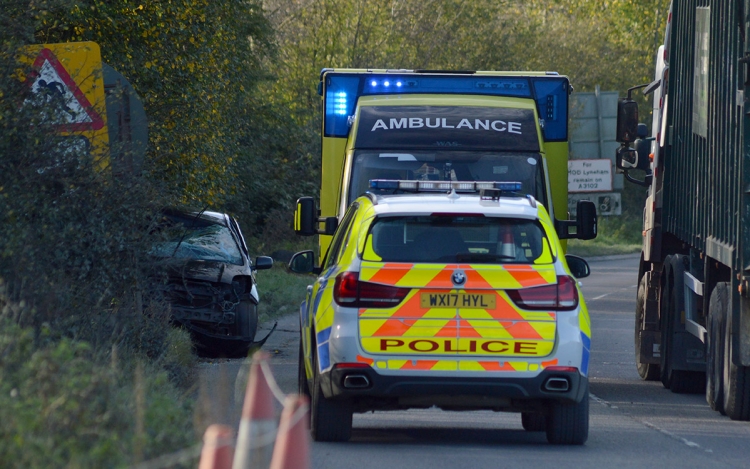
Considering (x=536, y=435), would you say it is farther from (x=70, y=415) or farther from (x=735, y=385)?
(x=70, y=415)

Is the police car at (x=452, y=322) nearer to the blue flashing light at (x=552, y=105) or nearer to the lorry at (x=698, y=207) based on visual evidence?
the lorry at (x=698, y=207)

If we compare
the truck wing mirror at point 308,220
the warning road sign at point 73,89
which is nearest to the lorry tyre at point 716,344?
the truck wing mirror at point 308,220

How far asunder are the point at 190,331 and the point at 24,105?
4260 millimetres

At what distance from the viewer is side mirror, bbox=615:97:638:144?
13.5 meters

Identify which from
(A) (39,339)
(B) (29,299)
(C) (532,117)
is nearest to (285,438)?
(A) (39,339)

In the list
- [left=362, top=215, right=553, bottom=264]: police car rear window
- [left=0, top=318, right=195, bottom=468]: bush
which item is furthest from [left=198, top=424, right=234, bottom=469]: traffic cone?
[left=362, top=215, right=553, bottom=264]: police car rear window

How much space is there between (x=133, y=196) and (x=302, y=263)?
1.41 metres

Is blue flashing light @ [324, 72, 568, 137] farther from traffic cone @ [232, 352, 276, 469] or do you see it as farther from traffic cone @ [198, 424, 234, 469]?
traffic cone @ [198, 424, 234, 469]

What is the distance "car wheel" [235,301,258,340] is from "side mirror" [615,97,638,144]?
4397mm

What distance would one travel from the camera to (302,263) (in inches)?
388

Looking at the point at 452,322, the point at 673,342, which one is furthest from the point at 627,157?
the point at 452,322

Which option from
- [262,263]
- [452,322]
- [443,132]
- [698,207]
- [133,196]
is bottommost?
[262,263]

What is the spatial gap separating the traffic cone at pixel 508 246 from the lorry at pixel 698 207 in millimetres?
1980

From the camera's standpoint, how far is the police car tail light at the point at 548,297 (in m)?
7.75
